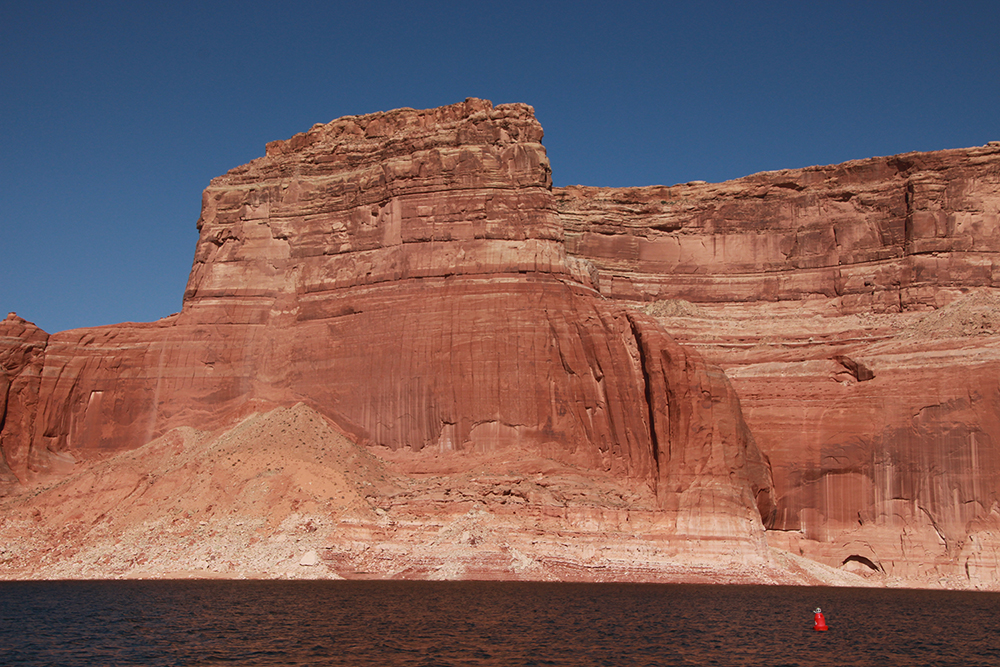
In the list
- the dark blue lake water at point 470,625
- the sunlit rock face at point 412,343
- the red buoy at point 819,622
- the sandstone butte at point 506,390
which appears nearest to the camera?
the dark blue lake water at point 470,625

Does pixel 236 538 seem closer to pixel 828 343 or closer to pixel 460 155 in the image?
pixel 460 155

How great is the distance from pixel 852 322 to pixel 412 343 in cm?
2474

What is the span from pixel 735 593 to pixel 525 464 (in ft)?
35.7

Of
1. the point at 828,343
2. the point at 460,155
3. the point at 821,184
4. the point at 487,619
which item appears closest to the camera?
the point at 487,619

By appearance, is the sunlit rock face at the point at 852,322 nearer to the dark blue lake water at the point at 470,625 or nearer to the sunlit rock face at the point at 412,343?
the sunlit rock face at the point at 412,343

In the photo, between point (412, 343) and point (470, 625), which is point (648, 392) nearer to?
point (412, 343)

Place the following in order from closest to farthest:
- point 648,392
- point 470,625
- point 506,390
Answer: point 470,625 → point 506,390 → point 648,392

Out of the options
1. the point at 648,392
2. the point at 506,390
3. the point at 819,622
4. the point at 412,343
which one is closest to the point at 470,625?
the point at 819,622

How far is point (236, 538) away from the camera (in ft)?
156

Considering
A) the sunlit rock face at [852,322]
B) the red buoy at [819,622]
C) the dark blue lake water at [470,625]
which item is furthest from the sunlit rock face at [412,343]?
the red buoy at [819,622]

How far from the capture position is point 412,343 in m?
55.1

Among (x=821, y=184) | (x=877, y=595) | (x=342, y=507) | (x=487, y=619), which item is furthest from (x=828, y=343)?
(x=487, y=619)

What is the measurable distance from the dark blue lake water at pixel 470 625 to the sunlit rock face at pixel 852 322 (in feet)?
22.2

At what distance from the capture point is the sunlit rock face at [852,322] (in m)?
52.0
